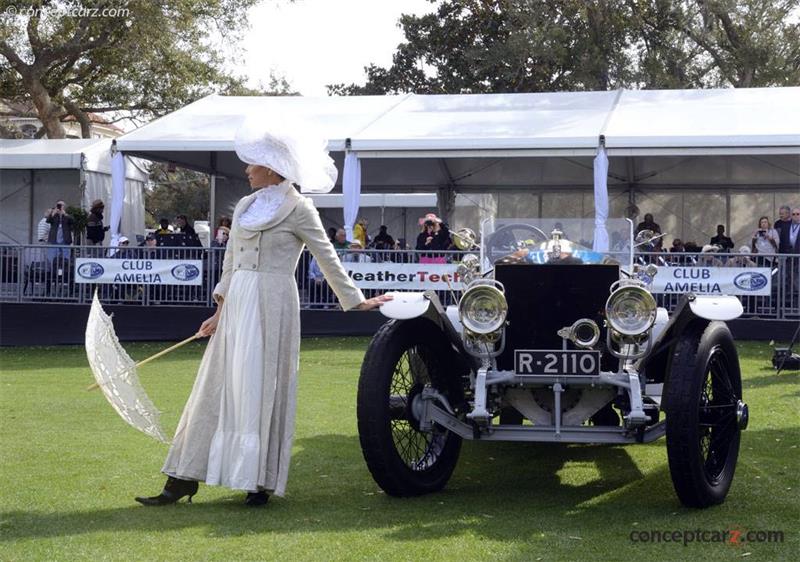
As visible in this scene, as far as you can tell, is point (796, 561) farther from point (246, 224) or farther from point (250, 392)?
point (246, 224)

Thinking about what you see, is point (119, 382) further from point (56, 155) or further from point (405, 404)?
point (56, 155)

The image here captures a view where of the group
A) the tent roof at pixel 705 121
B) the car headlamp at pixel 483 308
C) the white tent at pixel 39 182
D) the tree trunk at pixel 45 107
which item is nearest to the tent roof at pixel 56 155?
the white tent at pixel 39 182

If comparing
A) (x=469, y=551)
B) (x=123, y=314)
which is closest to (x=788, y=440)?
(x=469, y=551)

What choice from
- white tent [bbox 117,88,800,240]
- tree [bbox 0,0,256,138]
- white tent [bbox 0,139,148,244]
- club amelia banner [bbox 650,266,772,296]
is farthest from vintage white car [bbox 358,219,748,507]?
tree [bbox 0,0,256,138]

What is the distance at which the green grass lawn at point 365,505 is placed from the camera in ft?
17.8

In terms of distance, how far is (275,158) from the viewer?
6465 mm

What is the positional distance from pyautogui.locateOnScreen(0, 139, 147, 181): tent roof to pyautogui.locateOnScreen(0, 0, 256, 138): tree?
14.8 ft

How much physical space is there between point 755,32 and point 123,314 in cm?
2641

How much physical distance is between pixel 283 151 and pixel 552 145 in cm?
1398

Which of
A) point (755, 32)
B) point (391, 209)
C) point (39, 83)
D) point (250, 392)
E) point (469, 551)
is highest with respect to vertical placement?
point (755, 32)

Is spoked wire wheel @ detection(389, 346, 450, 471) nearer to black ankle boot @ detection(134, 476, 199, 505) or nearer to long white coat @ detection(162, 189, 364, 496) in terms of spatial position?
long white coat @ detection(162, 189, 364, 496)

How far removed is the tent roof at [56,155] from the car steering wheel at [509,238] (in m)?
20.8

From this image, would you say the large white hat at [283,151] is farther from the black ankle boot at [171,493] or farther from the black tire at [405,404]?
the black ankle boot at [171,493]

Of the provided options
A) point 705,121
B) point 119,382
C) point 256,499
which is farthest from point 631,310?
point 705,121
